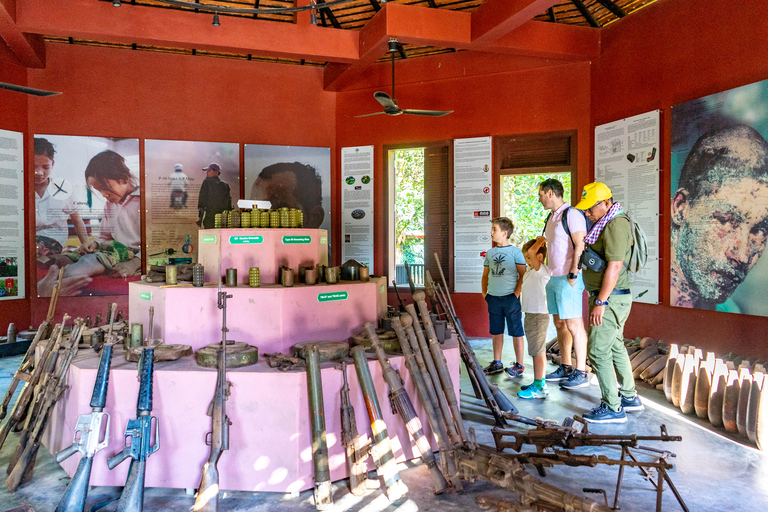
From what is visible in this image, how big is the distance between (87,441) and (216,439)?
62cm

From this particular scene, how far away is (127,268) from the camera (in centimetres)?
717

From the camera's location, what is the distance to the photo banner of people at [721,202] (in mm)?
4508

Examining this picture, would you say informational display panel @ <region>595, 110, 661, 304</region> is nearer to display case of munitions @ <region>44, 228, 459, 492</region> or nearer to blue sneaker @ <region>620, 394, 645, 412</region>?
blue sneaker @ <region>620, 394, 645, 412</region>

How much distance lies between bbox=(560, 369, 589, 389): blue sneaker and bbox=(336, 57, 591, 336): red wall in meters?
2.41

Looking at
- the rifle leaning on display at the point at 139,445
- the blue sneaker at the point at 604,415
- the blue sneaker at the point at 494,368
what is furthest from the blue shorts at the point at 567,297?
the rifle leaning on display at the point at 139,445

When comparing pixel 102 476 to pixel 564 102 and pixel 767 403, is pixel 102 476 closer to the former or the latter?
pixel 767 403

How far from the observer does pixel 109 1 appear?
590 cm

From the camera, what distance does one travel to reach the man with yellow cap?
3.75 metres

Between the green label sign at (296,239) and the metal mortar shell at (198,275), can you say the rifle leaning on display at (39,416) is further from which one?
the green label sign at (296,239)

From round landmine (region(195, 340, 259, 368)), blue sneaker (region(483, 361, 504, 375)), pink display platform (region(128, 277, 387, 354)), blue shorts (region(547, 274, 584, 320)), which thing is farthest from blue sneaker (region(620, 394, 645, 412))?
round landmine (region(195, 340, 259, 368))

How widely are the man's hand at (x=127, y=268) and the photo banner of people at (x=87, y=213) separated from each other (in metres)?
0.01

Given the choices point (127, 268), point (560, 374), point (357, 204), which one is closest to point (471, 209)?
point (357, 204)

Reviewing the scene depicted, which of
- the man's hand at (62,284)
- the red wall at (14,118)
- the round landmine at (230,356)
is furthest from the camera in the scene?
the man's hand at (62,284)

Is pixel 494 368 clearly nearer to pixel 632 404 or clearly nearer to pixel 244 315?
pixel 632 404
